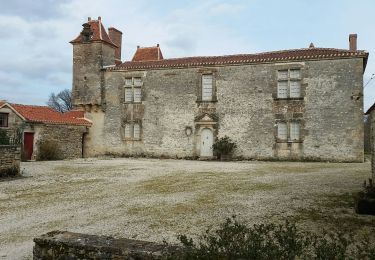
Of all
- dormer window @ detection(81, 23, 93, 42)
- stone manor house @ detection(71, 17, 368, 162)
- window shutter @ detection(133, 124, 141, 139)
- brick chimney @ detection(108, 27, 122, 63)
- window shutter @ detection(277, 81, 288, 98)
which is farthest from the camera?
brick chimney @ detection(108, 27, 122, 63)

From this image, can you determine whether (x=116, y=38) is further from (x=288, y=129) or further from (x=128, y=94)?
(x=288, y=129)

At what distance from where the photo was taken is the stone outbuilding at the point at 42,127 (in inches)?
859

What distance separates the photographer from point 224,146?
72.8 ft

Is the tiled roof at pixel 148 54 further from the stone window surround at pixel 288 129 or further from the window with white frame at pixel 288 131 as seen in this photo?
the window with white frame at pixel 288 131

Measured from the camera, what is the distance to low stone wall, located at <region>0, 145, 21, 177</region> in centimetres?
1352

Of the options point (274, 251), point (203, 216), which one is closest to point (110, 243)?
point (274, 251)

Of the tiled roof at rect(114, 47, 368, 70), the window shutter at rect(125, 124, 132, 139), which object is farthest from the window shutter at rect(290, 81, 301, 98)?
the window shutter at rect(125, 124, 132, 139)

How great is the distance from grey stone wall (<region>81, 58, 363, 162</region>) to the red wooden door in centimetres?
453

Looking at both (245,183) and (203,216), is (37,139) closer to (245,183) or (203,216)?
(245,183)

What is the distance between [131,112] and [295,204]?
18.0 meters

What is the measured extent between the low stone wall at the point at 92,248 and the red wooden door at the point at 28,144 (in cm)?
1879

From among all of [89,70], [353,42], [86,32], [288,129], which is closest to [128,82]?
[89,70]

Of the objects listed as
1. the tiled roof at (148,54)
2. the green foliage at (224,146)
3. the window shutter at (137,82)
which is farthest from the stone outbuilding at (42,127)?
the green foliage at (224,146)

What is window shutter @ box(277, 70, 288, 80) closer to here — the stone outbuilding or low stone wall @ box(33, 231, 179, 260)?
the stone outbuilding
